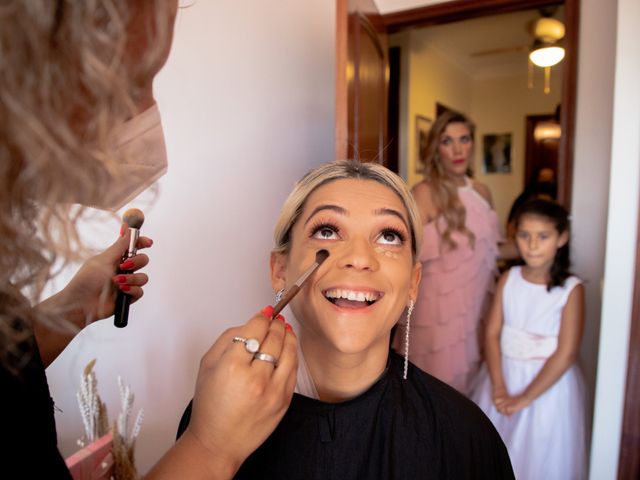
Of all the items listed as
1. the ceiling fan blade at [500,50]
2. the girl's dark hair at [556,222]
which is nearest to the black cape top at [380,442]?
the girl's dark hair at [556,222]

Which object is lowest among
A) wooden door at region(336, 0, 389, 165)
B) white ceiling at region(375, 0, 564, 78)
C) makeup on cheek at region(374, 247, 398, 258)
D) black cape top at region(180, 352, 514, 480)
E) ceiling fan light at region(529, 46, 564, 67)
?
black cape top at region(180, 352, 514, 480)

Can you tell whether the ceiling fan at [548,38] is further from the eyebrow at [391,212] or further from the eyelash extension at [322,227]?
the eyelash extension at [322,227]

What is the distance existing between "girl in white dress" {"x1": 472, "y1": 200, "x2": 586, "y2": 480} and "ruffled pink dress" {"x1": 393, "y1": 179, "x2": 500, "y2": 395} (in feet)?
0.56

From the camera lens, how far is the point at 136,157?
2.07ft

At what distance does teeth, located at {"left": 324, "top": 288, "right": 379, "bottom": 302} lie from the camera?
93 centimetres

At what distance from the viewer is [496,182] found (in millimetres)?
5141

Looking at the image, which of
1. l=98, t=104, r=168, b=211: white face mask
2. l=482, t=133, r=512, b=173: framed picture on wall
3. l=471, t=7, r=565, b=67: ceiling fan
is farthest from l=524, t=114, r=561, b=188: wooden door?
l=98, t=104, r=168, b=211: white face mask

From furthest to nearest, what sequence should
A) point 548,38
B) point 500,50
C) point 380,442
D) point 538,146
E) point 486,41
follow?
point 538,146 → point 500,50 → point 486,41 → point 548,38 → point 380,442

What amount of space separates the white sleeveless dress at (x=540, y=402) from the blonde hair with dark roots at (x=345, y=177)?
0.99 meters

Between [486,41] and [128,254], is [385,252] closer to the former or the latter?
[128,254]

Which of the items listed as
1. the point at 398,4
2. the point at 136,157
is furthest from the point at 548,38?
the point at 136,157

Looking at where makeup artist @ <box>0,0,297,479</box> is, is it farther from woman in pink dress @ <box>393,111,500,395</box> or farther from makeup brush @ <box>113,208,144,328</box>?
woman in pink dress @ <box>393,111,500,395</box>

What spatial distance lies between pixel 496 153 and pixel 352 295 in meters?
4.68

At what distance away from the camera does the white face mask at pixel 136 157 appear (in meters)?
0.56
